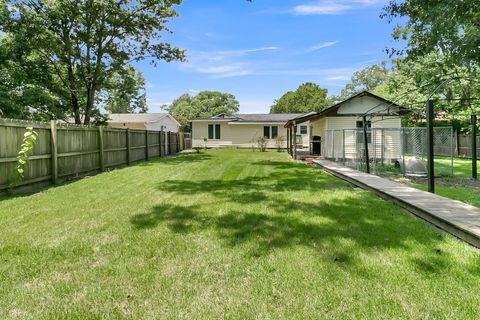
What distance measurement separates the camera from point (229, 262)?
11.5ft

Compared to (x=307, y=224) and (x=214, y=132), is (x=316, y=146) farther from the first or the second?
(x=307, y=224)

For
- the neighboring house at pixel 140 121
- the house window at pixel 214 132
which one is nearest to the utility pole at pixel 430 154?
the house window at pixel 214 132

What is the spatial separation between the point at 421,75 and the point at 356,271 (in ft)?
68.7

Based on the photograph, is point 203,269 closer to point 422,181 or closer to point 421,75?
point 422,181

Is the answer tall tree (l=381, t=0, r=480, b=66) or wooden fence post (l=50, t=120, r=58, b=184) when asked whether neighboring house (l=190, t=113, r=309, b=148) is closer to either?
tall tree (l=381, t=0, r=480, b=66)

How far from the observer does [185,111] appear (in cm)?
7031

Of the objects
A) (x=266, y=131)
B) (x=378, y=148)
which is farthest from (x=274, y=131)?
(x=378, y=148)

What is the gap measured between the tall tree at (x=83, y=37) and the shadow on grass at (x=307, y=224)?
41.3ft

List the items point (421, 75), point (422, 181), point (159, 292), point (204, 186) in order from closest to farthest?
point (159, 292)
point (204, 186)
point (422, 181)
point (421, 75)

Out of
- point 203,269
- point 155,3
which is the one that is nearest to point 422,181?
point 203,269

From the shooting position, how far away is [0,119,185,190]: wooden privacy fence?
282 inches

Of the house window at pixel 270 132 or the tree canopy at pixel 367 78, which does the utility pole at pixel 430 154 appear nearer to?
the house window at pixel 270 132

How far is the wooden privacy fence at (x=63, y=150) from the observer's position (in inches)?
282

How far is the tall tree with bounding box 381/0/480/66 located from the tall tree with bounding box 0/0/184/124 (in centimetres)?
1204
